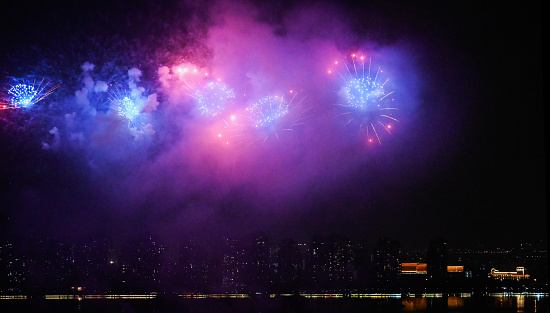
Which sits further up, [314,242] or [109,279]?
[314,242]

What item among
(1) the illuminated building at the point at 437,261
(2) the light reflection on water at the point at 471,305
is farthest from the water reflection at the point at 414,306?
(1) the illuminated building at the point at 437,261

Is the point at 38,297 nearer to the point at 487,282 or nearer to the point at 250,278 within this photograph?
the point at 250,278

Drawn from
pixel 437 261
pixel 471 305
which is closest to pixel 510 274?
pixel 437 261

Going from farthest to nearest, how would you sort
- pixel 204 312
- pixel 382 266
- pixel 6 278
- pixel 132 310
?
pixel 382 266 < pixel 6 278 < pixel 132 310 < pixel 204 312

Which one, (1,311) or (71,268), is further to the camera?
(71,268)

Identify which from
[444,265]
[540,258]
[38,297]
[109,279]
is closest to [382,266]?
[444,265]

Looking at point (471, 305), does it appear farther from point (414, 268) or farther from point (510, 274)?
point (510, 274)

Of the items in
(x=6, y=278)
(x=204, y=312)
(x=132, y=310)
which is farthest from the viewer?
(x=6, y=278)
